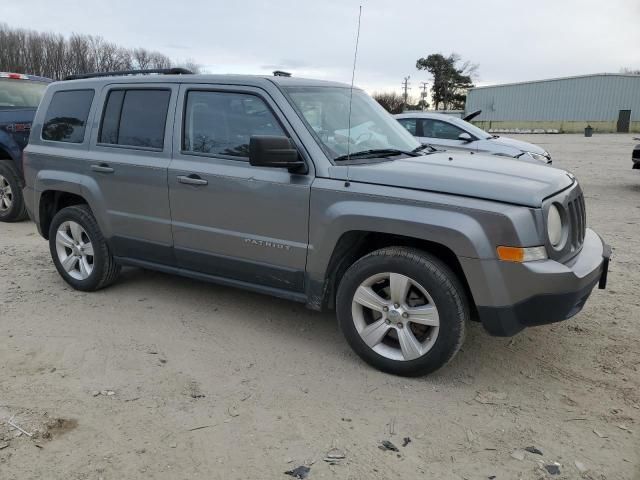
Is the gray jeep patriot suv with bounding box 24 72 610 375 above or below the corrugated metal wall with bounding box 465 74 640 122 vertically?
below

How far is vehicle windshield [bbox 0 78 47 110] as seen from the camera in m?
8.27

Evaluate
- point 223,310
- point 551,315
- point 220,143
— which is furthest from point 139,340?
point 551,315

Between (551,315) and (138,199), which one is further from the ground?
(138,199)

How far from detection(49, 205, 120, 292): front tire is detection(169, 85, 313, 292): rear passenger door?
96 centimetres

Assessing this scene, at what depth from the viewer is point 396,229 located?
3299 millimetres

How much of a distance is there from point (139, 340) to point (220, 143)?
1.56 m

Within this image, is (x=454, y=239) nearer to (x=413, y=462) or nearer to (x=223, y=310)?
(x=413, y=462)

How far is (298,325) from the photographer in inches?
171

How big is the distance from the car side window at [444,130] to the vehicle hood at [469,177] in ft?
22.4

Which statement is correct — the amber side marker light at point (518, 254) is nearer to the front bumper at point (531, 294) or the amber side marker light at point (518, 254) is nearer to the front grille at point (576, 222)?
the front bumper at point (531, 294)

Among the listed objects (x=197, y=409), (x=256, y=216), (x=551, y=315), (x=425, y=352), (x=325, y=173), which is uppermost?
(x=325, y=173)

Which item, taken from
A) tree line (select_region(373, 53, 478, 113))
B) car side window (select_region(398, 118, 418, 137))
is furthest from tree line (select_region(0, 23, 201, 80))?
car side window (select_region(398, 118, 418, 137))

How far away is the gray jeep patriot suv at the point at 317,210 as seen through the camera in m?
3.12

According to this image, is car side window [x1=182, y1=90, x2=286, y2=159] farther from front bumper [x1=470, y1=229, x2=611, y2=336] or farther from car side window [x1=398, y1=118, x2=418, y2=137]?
car side window [x1=398, y1=118, x2=418, y2=137]
